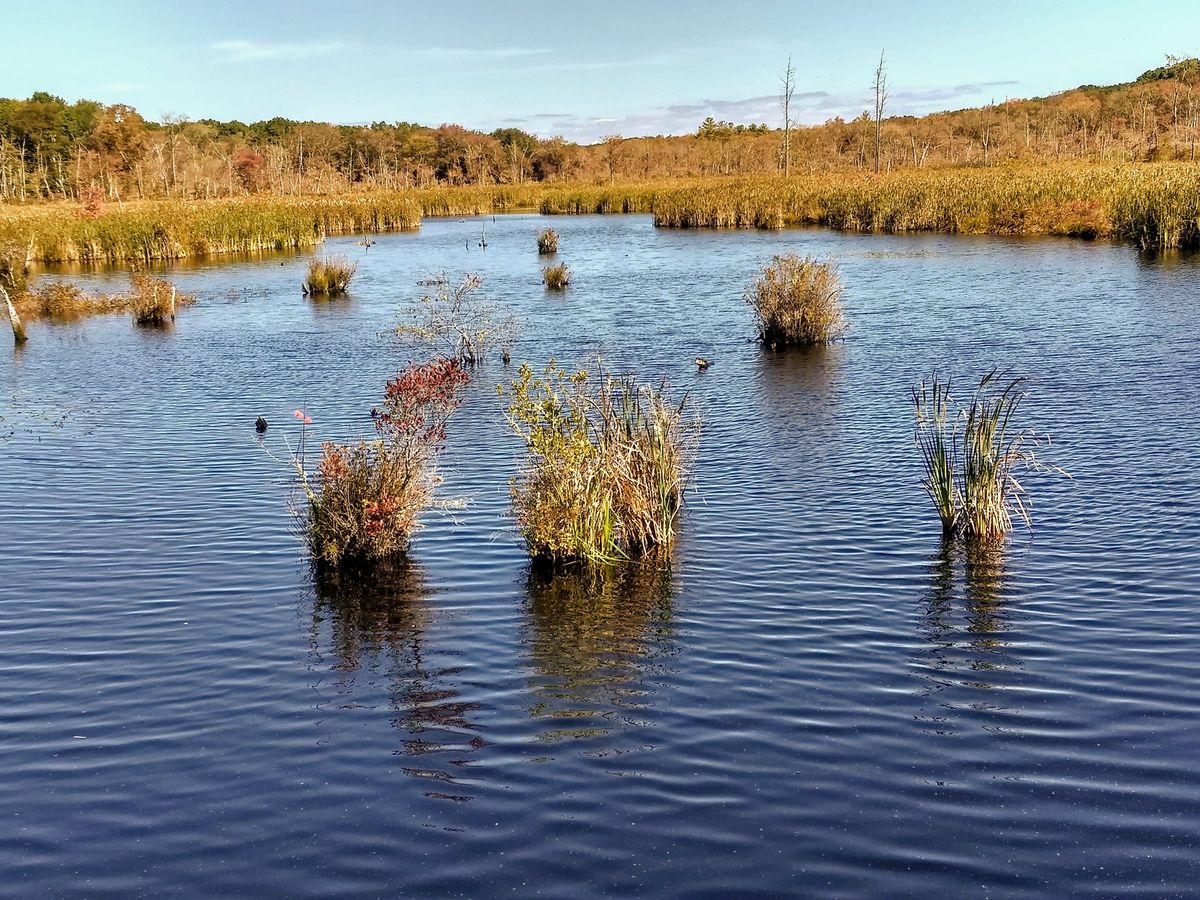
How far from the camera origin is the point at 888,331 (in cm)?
2425

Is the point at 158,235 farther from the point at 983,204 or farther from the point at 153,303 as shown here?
the point at 983,204

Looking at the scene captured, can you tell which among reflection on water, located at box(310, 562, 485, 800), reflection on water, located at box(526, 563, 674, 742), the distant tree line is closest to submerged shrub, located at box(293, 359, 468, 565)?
reflection on water, located at box(310, 562, 485, 800)

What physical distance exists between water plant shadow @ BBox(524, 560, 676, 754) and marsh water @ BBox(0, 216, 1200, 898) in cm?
4

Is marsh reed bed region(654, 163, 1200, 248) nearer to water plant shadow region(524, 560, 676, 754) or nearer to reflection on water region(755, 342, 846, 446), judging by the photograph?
reflection on water region(755, 342, 846, 446)

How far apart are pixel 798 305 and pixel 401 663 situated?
1597 centimetres

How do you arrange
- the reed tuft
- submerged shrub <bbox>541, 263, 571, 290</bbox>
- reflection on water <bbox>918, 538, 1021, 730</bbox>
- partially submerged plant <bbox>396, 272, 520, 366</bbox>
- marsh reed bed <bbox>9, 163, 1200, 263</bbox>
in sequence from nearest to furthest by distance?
reflection on water <bbox>918, 538, 1021, 730</bbox>, partially submerged plant <bbox>396, 272, 520, 366</bbox>, the reed tuft, submerged shrub <bbox>541, 263, 571, 290</bbox>, marsh reed bed <bbox>9, 163, 1200, 263</bbox>

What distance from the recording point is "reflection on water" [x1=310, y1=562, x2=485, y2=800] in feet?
23.5

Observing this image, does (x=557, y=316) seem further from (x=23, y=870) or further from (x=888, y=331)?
(x=23, y=870)

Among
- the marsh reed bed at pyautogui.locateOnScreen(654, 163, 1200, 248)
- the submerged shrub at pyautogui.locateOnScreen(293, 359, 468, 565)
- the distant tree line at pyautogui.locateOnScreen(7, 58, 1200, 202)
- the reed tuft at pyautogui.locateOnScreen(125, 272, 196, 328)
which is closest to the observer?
the submerged shrub at pyautogui.locateOnScreen(293, 359, 468, 565)

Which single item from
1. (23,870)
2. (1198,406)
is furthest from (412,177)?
(23,870)

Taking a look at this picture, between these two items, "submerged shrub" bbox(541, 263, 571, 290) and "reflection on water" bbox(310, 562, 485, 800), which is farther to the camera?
"submerged shrub" bbox(541, 263, 571, 290)

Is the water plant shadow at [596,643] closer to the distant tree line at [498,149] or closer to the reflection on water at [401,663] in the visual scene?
the reflection on water at [401,663]

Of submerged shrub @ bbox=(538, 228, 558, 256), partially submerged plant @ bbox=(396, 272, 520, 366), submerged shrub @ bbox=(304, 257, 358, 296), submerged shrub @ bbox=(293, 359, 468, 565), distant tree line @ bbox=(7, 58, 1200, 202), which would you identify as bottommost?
submerged shrub @ bbox=(293, 359, 468, 565)

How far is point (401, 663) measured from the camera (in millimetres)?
8664
